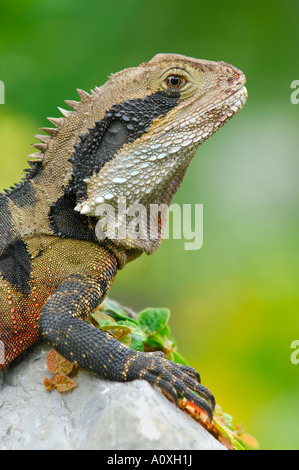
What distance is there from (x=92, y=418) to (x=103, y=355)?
356 millimetres

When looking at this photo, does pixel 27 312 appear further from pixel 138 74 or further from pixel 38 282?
pixel 138 74

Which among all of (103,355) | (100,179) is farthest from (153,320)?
(100,179)

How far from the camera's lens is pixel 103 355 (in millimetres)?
2803

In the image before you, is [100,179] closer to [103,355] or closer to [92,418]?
[103,355]

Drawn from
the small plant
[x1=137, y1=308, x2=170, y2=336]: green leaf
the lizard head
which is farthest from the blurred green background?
the lizard head

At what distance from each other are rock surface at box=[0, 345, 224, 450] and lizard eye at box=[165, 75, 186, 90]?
5.81ft

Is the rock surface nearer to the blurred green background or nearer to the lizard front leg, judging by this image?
the lizard front leg

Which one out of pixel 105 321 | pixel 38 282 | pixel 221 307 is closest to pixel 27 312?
pixel 38 282

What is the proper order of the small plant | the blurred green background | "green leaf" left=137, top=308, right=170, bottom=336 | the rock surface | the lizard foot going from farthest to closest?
the blurred green background, "green leaf" left=137, top=308, right=170, bottom=336, the small plant, the lizard foot, the rock surface

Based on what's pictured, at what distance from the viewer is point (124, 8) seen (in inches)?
254

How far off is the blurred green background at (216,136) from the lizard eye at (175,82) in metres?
3.21

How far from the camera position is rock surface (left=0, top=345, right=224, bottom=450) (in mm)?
2348

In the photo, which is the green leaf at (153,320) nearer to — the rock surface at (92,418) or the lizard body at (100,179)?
the lizard body at (100,179)

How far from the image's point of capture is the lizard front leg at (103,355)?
275 cm
